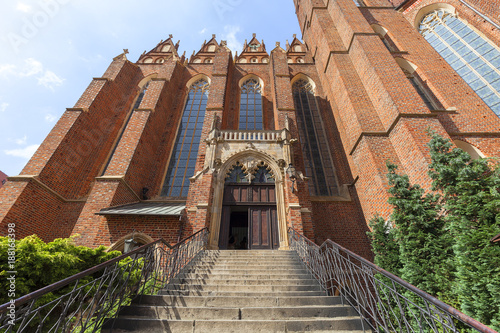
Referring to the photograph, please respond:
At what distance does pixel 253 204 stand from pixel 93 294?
6323 mm

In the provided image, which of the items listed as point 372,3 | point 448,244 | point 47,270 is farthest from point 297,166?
point 372,3

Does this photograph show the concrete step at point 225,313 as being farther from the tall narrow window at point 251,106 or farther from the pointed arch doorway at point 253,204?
the tall narrow window at point 251,106

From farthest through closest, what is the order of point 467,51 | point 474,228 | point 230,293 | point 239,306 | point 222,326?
point 467,51 → point 474,228 → point 230,293 → point 239,306 → point 222,326

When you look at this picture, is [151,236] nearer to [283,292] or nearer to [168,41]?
[283,292]

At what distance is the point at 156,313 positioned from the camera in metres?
3.41

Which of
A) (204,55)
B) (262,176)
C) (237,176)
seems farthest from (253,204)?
(204,55)

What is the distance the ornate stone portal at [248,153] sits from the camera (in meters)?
9.41

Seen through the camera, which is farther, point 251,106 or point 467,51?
point 251,106

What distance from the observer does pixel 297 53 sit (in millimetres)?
20281

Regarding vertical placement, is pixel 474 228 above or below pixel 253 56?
below

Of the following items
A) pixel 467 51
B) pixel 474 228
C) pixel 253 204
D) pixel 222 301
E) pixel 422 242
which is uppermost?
pixel 467 51

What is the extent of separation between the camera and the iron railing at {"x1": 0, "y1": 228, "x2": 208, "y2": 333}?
2.16 metres

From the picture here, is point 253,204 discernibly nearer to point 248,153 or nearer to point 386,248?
point 248,153

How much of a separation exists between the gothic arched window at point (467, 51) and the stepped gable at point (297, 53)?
8.50m
